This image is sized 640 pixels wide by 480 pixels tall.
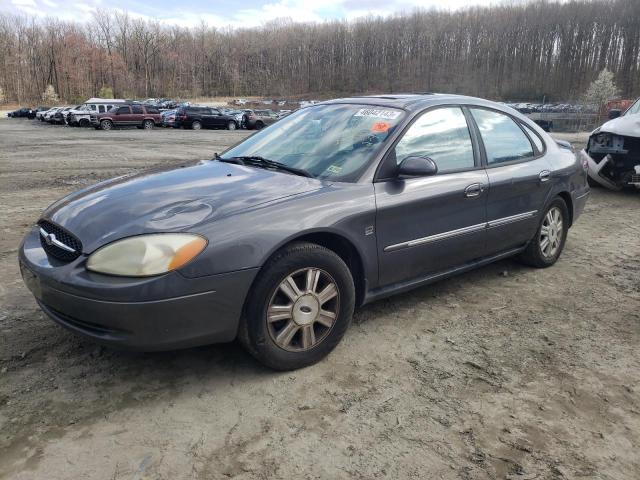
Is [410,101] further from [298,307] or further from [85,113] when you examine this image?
[85,113]

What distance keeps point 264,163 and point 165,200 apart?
0.88 m

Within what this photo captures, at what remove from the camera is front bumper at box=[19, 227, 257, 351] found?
2.40 metres

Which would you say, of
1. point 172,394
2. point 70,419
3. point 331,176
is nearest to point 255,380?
point 172,394

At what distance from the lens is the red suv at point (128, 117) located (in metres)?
31.5

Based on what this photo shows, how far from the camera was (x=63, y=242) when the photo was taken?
2.73 meters

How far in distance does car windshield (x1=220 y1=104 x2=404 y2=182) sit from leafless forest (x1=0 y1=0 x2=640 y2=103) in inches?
3894

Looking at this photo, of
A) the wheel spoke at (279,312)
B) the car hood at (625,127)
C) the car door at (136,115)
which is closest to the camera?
the wheel spoke at (279,312)

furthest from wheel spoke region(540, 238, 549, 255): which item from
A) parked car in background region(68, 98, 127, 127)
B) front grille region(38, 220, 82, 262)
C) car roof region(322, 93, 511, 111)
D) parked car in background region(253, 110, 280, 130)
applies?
parked car in background region(68, 98, 127, 127)

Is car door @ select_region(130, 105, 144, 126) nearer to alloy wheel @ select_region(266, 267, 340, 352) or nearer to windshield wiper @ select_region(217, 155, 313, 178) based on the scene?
windshield wiper @ select_region(217, 155, 313, 178)

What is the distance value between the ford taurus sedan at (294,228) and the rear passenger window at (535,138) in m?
0.20

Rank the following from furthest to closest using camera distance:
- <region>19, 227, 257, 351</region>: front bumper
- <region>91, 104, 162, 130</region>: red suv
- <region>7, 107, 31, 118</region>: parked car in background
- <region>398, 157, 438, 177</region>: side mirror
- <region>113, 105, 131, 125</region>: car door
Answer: <region>7, 107, 31, 118</region>: parked car in background
<region>113, 105, 131, 125</region>: car door
<region>91, 104, 162, 130</region>: red suv
<region>398, 157, 438, 177</region>: side mirror
<region>19, 227, 257, 351</region>: front bumper

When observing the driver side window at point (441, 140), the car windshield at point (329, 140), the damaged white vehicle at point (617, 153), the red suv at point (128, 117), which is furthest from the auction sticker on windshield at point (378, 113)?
the red suv at point (128, 117)

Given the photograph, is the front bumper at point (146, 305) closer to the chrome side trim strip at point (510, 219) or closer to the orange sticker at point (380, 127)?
the orange sticker at point (380, 127)

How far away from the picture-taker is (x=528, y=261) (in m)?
4.66
